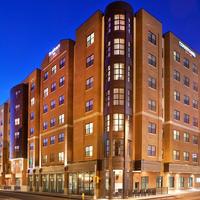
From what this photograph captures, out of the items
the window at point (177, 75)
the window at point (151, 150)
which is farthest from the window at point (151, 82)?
the window at point (151, 150)

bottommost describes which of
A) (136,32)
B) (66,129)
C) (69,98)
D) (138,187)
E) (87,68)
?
(138,187)

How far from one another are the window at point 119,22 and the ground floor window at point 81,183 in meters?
24.7

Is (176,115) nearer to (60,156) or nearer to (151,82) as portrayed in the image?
(151,82)

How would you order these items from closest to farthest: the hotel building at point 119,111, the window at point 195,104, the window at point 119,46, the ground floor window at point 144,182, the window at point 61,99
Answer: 1. the hotel building at point 119,111
2. the window at point 119,46
3. the ground floor window at point 144,182
4. the window at point 61,99
5. the window at point 195,104

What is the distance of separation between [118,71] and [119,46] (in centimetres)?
424

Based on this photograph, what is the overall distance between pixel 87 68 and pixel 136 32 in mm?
10859

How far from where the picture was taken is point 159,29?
233ft

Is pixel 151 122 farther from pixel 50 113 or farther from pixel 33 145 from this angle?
pixel 33 145

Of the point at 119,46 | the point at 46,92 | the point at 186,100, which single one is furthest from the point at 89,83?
the point at 186,100

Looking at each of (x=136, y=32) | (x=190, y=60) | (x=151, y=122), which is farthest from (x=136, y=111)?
(x=190, y=60)

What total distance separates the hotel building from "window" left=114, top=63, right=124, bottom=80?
0.16 metres

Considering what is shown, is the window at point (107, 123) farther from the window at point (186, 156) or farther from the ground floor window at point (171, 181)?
the window at point (186, 156)

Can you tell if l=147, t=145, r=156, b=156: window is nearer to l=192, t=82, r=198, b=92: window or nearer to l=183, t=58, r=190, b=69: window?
l=183, t=58, r=190, b=69: window

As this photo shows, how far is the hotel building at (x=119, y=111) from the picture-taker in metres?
61.4
